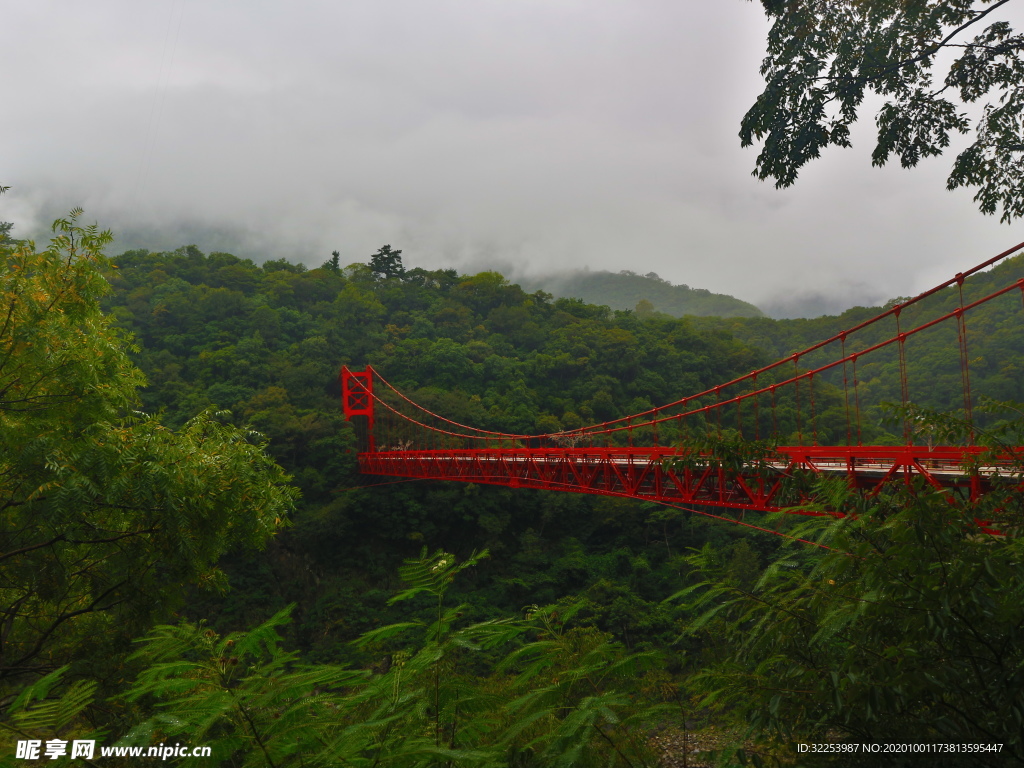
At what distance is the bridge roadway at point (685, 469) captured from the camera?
388 cm

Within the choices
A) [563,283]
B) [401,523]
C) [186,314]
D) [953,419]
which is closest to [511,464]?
[401,523]

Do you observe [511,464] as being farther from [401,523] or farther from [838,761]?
[838,761]

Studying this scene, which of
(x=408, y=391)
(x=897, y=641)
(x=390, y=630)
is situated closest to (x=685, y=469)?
(x=897, y=641)

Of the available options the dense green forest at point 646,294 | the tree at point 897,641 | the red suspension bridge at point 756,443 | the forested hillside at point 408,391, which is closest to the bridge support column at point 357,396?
the red suspension bridge at point 756,443

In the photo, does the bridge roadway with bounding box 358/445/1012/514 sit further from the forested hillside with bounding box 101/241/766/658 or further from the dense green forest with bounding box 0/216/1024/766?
the forested hillside with bounding box 101/241/766/658

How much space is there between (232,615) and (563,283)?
340 ft

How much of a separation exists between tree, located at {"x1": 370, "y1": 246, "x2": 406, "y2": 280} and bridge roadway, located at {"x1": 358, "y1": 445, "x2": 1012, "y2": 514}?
2202cm

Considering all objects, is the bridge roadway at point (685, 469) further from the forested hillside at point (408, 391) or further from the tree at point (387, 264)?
the tree at point (387, 264)

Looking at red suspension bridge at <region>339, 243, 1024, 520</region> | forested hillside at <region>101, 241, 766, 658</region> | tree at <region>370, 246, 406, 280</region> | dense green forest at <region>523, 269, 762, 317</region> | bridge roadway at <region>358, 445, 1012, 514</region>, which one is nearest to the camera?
red suspension bridge at <region>339, 243, 1024, 520</region>

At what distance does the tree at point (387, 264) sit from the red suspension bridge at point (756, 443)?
15387 millimetres

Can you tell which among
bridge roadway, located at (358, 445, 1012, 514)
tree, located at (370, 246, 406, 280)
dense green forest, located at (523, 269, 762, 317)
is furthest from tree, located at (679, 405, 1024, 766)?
dense green forest, located at (523, 269, 762, 317)

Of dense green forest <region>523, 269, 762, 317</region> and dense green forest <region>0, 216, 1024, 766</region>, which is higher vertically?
dense green forest <region>523, 269, 762, 317</region>

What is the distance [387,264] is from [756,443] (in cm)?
3995

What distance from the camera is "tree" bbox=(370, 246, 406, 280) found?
134 feet
